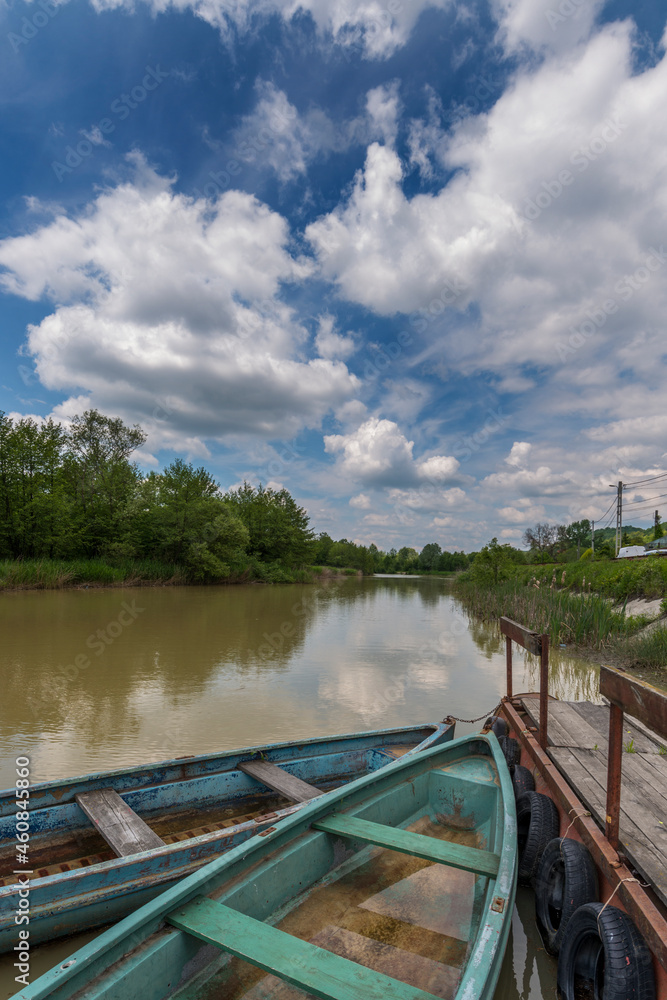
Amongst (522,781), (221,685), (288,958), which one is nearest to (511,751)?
(522,781)

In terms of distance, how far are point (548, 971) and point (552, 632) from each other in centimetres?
961

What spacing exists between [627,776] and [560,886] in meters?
0.83

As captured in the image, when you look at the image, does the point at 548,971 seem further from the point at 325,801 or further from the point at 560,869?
the point at 325,801

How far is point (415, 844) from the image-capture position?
2.68 metres

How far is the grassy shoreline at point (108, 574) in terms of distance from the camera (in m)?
20.1

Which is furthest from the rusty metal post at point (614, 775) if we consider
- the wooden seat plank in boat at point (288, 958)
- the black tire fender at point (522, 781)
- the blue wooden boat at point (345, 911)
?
the black tire fender at point (522, 781)

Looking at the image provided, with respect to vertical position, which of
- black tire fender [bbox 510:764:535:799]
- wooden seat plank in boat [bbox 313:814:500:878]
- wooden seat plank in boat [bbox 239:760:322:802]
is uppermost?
wooden seat plank in boat [bbox 313:814:500:878]

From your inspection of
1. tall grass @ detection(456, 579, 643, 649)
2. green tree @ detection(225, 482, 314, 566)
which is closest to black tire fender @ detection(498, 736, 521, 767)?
tall grass @ detection(456, 579, 643, 649)

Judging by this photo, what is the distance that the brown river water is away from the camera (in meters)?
5.25

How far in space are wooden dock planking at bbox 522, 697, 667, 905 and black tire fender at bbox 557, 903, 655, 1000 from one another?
0.22 meters

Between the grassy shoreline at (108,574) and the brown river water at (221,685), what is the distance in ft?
17.5

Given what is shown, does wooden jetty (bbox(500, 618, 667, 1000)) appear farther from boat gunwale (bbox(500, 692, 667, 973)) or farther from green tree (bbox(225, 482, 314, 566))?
green tree (bbox(225, 482, 314, 566))

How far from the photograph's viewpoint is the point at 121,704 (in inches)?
279

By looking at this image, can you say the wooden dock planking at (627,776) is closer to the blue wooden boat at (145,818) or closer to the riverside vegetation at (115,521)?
the blue wooden boat at (145,818)
